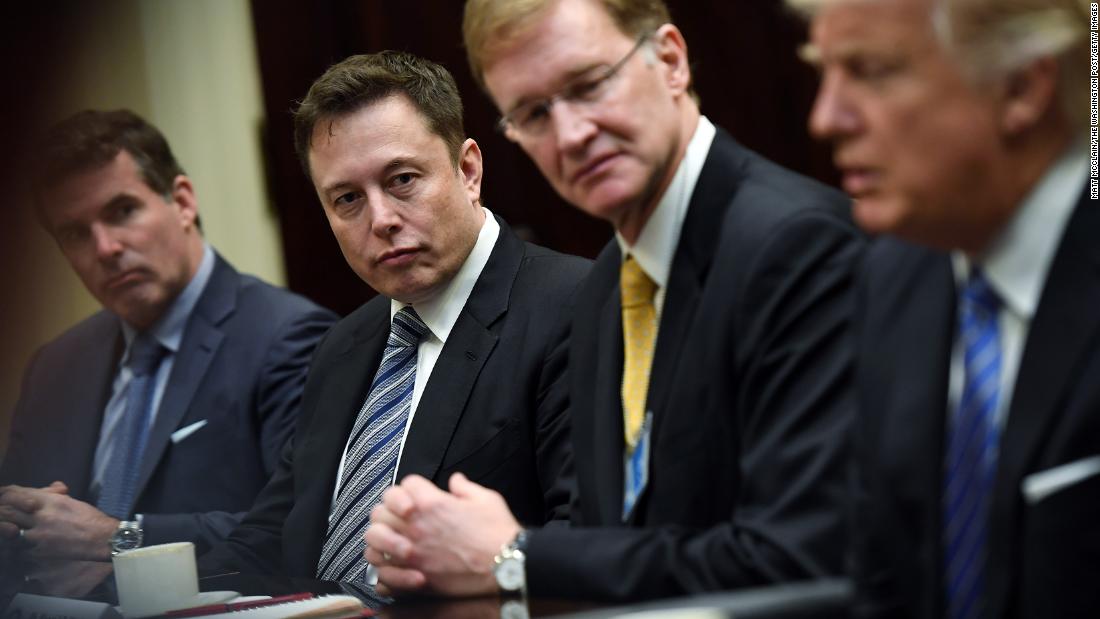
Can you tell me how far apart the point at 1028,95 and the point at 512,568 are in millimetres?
1005

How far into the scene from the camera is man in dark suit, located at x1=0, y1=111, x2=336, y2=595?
11.5 feet

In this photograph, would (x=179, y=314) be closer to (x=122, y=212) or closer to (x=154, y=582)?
(x=122, y=212)

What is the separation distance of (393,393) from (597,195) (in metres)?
0.99

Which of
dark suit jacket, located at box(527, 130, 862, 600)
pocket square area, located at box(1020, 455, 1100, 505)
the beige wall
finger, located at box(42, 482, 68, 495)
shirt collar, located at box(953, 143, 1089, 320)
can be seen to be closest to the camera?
pocket square area, located at box(1020, 455, 1100, 505)

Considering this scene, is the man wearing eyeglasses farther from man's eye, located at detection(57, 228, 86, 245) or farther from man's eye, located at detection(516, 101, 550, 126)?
man's eye, located at detection(57, 228, 86, 245)

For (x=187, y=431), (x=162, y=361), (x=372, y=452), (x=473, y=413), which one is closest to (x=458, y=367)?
(x=473, y=413)

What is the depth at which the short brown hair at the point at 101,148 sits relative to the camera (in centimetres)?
389

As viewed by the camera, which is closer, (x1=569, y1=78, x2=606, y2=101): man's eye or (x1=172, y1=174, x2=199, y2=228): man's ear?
(x1=569, y1=78, x2=606, y2=101): man's eye

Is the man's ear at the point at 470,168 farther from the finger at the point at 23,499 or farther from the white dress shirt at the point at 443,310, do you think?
the finger at the point at 23,499

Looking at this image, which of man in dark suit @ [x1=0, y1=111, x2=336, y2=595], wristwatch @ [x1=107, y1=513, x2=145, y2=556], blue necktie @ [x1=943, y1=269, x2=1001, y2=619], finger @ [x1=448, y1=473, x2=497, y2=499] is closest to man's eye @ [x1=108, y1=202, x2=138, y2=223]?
man in dark suit @ [x1=0, y1=111, x2=336, y2=595]

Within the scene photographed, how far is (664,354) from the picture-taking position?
Answer: 2033 millimetres

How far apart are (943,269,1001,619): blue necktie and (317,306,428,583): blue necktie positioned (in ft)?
4.58

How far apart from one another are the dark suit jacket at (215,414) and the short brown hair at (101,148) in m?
0.32

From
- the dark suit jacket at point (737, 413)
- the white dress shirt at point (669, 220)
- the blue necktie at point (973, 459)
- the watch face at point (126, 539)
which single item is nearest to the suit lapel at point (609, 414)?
the dark suit jacket at point (737, 413)
